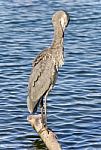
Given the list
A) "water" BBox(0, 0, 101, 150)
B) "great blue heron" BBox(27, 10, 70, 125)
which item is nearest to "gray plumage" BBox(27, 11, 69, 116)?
"great blue heron" BBox(27, 10, 70, 125)

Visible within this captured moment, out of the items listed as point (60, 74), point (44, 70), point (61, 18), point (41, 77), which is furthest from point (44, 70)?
point (60, 74)

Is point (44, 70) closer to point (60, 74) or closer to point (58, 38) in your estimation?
point (58, 38)

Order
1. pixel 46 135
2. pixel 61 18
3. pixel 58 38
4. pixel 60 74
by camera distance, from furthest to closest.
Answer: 1. pixel 60 74
2. pixel 58 38
3. pixel 61 18
4. pixel 46 135

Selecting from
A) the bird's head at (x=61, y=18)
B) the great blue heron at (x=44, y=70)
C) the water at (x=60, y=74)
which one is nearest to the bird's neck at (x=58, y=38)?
the great blue heron at (x=44, y=70)

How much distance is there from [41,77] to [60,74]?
18.4 feet

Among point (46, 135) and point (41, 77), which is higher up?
point (41, 77)

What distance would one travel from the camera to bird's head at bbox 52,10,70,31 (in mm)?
10102

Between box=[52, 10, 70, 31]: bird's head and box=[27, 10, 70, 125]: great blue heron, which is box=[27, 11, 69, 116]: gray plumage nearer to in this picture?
box=[27, 10, 70, 125]: great blue heron

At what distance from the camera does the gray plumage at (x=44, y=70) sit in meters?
10.5

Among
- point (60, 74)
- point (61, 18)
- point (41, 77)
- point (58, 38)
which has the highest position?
point (61, 18)

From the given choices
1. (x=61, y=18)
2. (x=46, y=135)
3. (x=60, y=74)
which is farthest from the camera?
(x=60, y=74)

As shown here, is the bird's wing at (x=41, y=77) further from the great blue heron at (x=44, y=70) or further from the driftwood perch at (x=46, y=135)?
the driftwood perch at (x=46, y=135)

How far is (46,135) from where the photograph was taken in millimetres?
9500

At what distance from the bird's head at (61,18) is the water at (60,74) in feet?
8.63
